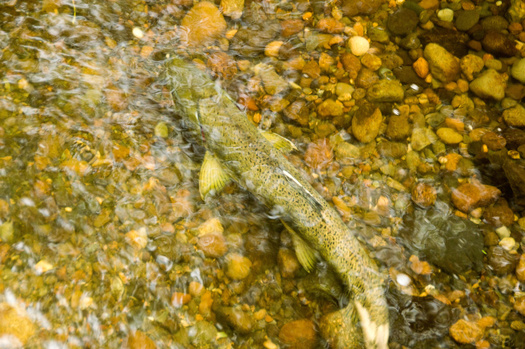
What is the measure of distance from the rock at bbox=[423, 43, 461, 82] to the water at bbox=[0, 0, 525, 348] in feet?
1.06

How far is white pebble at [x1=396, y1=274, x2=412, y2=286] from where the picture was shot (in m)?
3.87

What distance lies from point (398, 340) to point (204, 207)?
7.97 feet

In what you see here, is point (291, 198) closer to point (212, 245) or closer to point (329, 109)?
point (212, 245)

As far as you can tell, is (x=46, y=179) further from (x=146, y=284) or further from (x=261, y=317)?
(x=261, y=317)

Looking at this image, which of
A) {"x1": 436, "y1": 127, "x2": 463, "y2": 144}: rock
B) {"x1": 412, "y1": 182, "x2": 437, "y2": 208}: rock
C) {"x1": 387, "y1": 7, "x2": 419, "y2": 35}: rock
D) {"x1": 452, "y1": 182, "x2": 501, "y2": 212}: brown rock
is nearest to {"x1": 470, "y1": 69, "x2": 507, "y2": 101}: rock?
{"x1": 436, "y1": 127, "x2": 463, "y2": 144}: rock

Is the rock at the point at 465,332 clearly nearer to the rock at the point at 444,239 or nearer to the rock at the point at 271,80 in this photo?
the rock at the point at 444,239

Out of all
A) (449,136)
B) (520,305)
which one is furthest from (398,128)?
(520,305)

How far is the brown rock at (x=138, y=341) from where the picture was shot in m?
3.39

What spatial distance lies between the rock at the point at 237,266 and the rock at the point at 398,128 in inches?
89.8

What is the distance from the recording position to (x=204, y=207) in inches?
158

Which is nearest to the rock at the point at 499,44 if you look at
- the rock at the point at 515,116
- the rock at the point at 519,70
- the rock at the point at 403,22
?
the rock at the point at 519,70

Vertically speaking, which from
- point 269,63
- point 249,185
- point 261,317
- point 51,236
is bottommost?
point 261,317

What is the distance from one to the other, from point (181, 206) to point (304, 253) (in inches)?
56.3

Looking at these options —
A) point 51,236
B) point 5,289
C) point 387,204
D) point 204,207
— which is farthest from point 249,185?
point 5,289
